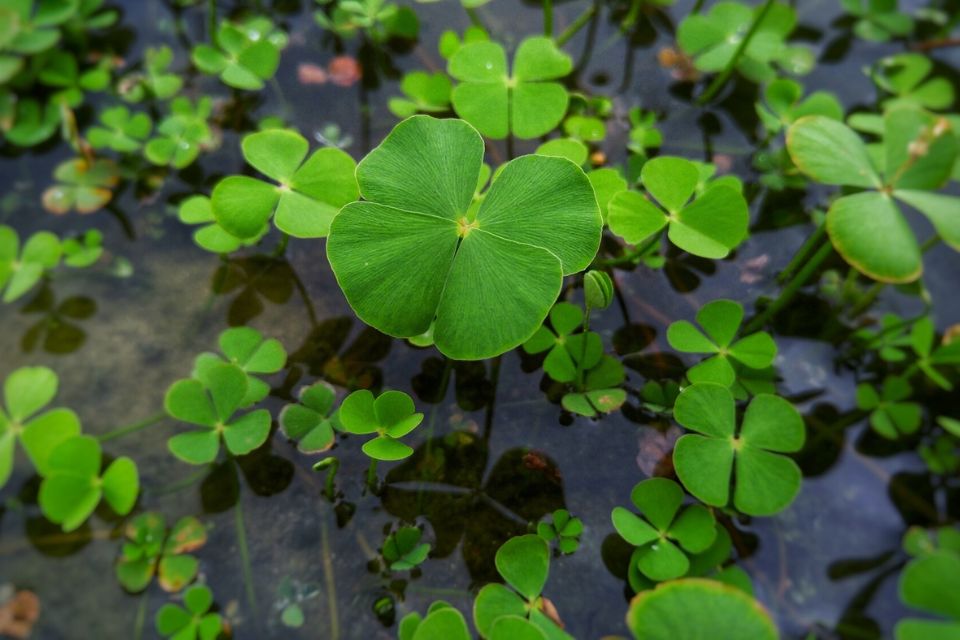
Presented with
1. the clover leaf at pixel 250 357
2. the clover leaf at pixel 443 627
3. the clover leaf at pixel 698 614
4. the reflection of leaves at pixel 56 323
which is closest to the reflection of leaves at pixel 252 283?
the clover leaf at pixel 250 357

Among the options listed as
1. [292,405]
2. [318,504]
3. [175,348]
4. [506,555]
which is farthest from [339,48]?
[506,555]

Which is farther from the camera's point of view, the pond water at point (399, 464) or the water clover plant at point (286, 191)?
the water clover plant at point (286, 191)

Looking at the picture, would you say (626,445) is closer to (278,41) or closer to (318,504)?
(318,504)

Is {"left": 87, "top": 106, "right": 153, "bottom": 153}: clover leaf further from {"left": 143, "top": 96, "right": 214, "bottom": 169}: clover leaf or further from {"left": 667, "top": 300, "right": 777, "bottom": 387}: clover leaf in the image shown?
{"left": 667, "top": 300, "right": 777, "bottom": 387}: clover leaf

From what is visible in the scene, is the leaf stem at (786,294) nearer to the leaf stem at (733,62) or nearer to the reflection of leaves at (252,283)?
the leaf stem at (733,62)

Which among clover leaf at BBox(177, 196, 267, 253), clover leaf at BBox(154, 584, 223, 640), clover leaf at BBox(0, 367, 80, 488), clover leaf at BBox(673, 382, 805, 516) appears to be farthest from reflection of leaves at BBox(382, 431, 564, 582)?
clover leaf at BBox(0, 367, 80, 488)

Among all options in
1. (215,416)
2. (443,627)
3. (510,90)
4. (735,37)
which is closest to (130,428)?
(215,416)
